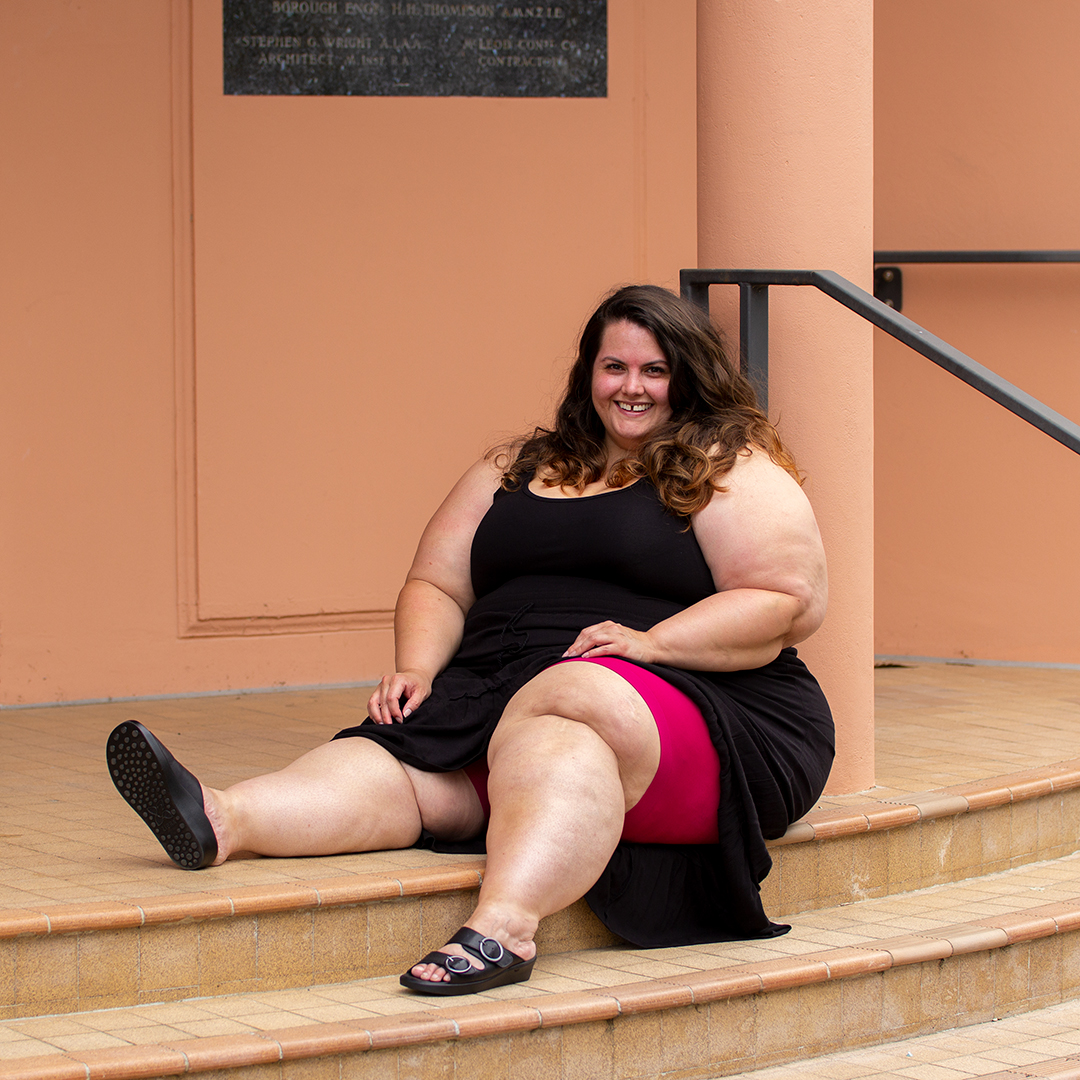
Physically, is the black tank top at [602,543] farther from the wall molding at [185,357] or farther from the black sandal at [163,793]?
the wall molding at [185,357]

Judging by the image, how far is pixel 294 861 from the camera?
275 centimetres

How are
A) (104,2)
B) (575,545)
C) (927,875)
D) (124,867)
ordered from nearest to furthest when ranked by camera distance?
1. (124,867)
2. (575,545)
3. (927,875)
4. (104,2)

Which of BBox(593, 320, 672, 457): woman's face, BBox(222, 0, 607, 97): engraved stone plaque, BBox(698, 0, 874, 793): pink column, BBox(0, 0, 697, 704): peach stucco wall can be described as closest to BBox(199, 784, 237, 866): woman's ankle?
BBox(593, 320, 672, 457): woman's face

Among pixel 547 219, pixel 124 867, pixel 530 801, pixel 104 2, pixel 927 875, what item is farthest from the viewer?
pixel 547 219

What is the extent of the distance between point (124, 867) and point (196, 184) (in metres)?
2.41

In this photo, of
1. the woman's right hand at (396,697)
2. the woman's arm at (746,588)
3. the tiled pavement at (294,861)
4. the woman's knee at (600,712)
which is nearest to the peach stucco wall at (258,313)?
the tiled pavement at (294,861)

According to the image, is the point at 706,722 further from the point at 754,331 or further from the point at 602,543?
the point at 754,331

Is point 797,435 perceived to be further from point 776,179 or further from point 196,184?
point 196,184

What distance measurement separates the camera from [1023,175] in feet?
16.9

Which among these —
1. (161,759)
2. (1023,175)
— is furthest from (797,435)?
(1023,175)

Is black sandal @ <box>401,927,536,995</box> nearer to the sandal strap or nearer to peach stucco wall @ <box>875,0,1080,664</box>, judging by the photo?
the sandal strap

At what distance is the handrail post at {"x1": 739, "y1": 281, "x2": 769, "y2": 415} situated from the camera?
3279 millimetres

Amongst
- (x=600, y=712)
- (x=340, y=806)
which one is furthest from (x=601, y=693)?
(x=340, y=806)

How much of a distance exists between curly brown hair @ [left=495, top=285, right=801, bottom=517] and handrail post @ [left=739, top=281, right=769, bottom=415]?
0.14 metres
